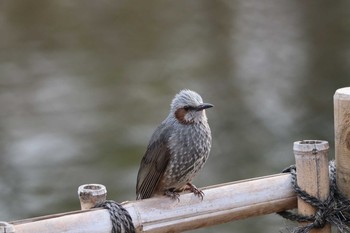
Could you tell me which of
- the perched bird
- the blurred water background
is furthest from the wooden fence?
the blurred water background

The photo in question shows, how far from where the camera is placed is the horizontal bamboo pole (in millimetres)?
2928

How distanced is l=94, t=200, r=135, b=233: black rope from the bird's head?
669mm

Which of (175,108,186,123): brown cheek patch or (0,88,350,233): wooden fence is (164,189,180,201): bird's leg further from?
(175,108,186,123): brown cheek patch

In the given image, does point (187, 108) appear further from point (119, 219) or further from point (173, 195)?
point (119, 219)

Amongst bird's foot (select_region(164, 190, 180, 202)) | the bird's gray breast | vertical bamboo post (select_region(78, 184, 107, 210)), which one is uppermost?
the bird's gray breast

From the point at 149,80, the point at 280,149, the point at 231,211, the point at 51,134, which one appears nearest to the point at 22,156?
the point at 51,134

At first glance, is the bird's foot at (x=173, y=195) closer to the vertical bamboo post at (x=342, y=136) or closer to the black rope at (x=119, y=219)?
the black rope at (x=119, y=219)

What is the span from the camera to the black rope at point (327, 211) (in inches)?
124

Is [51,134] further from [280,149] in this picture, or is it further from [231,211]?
[231,211]

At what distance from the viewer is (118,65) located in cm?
807

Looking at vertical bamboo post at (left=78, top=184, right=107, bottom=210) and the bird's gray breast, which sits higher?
the bird's gray breast

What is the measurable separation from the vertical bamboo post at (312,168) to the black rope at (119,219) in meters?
0.61

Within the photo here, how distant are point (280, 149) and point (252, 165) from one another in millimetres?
334

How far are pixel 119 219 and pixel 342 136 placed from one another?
0.80m
